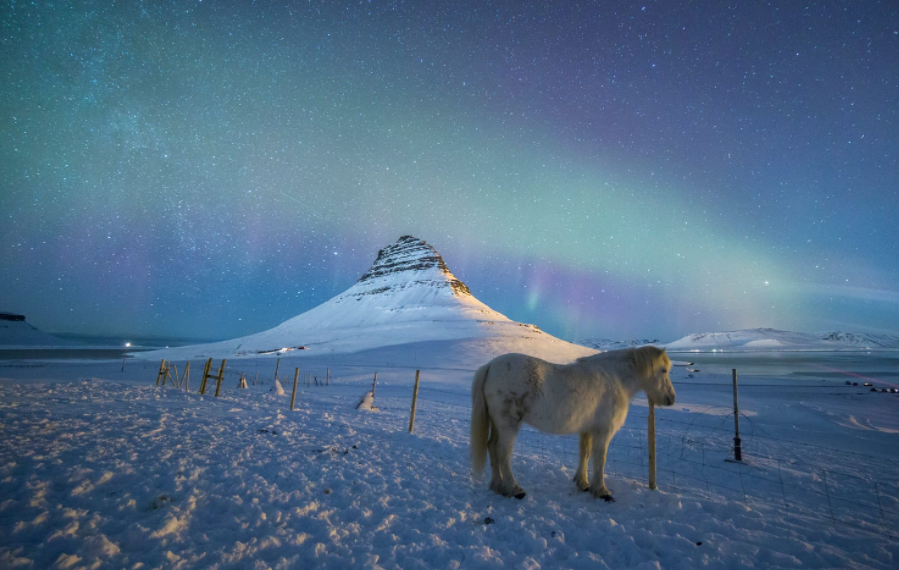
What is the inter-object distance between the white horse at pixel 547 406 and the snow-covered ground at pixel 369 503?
379mm

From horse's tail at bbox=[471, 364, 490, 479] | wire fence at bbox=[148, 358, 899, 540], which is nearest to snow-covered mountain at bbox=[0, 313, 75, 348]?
wire fence at bbox=[148, 358, 899, 540]

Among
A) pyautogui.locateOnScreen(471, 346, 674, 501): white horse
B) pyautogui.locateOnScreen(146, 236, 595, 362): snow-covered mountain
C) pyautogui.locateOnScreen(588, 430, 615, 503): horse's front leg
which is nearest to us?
pyautogui.locateOnScreen(471, 346, 674, 501): white horse

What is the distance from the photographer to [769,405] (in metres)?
16.4

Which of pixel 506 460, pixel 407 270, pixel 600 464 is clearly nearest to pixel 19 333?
pixel 407 270

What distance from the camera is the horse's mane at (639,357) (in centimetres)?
451

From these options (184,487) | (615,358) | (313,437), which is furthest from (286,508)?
(615,358)

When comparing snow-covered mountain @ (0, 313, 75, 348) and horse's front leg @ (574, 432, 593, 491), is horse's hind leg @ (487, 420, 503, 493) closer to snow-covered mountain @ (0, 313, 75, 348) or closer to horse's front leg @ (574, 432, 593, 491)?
horse's front leg @ (574, 432, 593, 491)

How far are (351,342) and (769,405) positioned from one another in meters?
44.6

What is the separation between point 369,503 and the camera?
3652mm

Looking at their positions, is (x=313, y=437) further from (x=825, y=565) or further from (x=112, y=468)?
→ (x=825, y=565)

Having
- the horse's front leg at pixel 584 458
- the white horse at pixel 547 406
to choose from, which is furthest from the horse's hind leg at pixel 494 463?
the horse's front leg at pixel 584 458

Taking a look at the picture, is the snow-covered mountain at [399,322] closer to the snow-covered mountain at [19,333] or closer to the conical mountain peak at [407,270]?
the conical mountain peak at [407,270]

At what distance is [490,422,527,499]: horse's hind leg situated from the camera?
4.02 metres

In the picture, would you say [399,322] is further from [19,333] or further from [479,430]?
[19,333]
